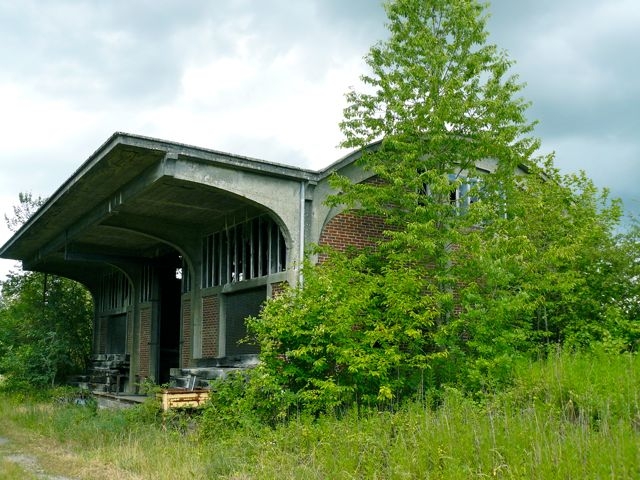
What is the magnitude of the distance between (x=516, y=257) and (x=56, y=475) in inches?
332

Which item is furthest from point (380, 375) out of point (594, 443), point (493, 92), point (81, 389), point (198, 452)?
point (81, 389)

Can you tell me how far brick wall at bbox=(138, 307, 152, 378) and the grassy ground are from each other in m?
9.26

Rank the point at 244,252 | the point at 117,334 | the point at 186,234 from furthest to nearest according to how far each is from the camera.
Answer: the point at 117,334 < the point at 186,234 < the point at 244,252

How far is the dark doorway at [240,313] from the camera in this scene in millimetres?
15586

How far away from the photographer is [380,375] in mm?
10969

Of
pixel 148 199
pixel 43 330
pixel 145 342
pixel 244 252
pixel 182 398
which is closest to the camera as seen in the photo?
pixel 182 398

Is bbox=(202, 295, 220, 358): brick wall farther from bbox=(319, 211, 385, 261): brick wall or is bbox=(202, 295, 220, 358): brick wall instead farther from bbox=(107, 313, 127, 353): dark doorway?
bbox=(107, 313, 127, 353): dark doorway

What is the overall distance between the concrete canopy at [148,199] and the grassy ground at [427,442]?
4435mm

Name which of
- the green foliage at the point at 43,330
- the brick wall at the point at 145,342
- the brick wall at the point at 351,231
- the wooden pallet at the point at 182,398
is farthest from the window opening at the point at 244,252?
the green foliage at the point at 43,330

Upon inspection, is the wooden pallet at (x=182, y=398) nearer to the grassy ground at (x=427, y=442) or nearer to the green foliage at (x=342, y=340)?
the grassy ground at (x=427, y=442)

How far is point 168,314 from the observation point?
2267cm

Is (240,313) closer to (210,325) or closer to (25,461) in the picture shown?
(210,325)

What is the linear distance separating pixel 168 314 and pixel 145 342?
45.0 inches

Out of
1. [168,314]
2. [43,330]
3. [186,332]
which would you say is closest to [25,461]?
[186,332]
